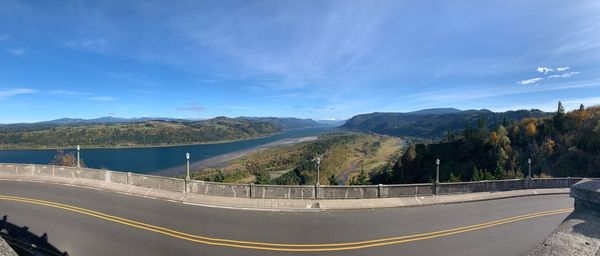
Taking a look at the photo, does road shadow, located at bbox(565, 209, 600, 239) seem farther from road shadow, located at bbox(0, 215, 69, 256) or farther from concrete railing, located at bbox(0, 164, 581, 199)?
road shadow, located at bbox(0, 215, 69, 256)

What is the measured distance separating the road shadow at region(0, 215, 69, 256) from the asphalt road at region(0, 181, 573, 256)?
21 cm

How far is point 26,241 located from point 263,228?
8904 mm

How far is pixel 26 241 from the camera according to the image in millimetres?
11156

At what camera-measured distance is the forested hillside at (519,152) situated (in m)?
56.2

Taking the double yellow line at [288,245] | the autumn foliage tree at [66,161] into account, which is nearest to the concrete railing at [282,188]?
the double yellow line at [288,245]

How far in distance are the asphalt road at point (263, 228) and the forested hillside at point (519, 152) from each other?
32.8 meters

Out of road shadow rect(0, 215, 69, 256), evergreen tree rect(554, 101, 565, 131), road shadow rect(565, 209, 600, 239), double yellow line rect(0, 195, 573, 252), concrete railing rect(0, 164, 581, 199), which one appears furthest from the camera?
evergreen tree rect(554, 101, 565, 131)

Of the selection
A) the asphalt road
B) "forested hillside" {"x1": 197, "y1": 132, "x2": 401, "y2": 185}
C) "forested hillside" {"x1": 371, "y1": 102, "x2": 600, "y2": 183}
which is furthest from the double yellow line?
"forested hillside" {"x1": 197, "y1": 132, "x2": 401, "y2": 185}

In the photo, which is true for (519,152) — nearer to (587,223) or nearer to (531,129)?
(531,129)

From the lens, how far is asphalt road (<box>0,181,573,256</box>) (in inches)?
395

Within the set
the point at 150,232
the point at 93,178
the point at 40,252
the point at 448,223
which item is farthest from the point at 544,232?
the point at 93,178

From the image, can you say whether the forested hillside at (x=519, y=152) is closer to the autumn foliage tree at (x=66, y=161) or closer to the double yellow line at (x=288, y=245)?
the double yellow line at (x=288, y=245)

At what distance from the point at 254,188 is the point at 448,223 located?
30.8 feet

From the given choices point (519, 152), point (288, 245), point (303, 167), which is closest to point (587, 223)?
point (288, 245)
